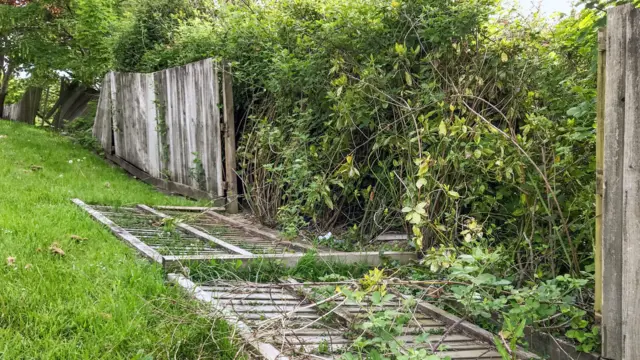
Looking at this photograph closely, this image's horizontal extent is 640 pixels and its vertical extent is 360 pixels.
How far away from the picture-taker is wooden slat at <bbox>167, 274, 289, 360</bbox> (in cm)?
226

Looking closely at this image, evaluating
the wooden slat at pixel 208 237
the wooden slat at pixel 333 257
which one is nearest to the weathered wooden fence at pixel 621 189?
the wooden slat at pixel 333 257

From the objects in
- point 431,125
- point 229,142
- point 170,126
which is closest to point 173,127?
point 170,126

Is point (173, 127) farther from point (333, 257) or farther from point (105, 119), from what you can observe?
point (333, 257)

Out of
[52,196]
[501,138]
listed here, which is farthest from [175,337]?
[52,196]

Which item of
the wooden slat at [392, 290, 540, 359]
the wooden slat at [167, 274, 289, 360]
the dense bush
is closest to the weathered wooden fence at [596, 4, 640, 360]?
the wooden slat at [392, 290, 540, 359]

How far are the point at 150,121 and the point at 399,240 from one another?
5344 millimetres

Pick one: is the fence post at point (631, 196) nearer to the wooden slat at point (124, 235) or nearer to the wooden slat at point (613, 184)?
the wooden slat at point (613, 184)

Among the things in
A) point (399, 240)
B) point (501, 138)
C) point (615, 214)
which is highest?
point (501, 138)

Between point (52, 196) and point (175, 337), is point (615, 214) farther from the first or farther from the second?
point (52, 196)

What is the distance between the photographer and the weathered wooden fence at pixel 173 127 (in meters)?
6.45

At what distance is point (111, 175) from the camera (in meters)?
8.59

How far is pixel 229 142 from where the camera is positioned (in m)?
6.35

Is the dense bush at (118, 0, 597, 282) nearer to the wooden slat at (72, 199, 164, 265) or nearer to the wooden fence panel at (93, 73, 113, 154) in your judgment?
the wooden slat at (72, 199, 164, 265)

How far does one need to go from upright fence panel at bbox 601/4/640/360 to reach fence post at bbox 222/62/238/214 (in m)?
4.62
